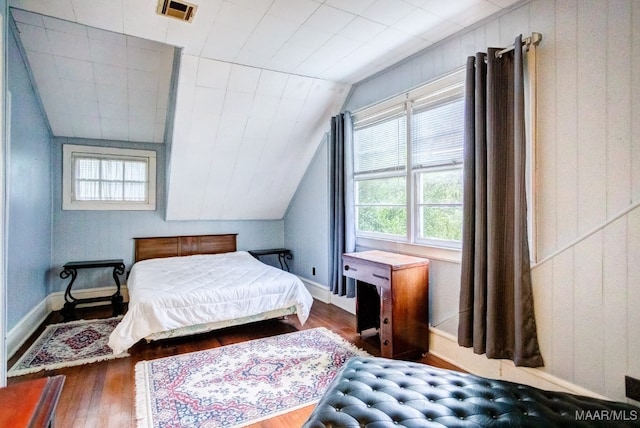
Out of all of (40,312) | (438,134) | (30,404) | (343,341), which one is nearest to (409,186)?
(438,134)

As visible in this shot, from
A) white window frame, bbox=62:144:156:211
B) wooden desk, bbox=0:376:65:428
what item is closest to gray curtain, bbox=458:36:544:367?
wooden desk, bbox=0:376:65:428

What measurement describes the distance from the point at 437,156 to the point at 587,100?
1058 millimetres

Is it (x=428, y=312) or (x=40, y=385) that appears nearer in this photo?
(x=40, y=385)

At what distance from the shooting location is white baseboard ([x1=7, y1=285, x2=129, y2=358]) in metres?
2.84

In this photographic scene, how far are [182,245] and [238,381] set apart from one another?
9.65 ft

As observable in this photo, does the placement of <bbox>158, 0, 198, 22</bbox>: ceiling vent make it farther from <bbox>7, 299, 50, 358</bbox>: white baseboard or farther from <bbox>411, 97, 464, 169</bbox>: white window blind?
<bbox>7, 299, 50, 358</bbox>: white baseboard

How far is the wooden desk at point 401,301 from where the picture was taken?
8.44 feet

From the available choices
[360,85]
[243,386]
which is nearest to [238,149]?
[360,85]

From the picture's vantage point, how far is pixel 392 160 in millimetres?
3256

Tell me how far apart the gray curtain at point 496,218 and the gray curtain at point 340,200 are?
1.45 metres

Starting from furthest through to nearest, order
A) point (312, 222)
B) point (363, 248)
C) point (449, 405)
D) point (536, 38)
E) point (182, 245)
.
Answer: point (182, 245)
point (312, 222)
point (363, 248)
point (536, 38)
point (449, 405)

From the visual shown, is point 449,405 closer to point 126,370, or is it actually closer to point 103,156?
point 126,370

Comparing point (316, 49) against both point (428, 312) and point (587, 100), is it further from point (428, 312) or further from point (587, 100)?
point (428, 312)

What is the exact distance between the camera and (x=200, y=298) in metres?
2.98
